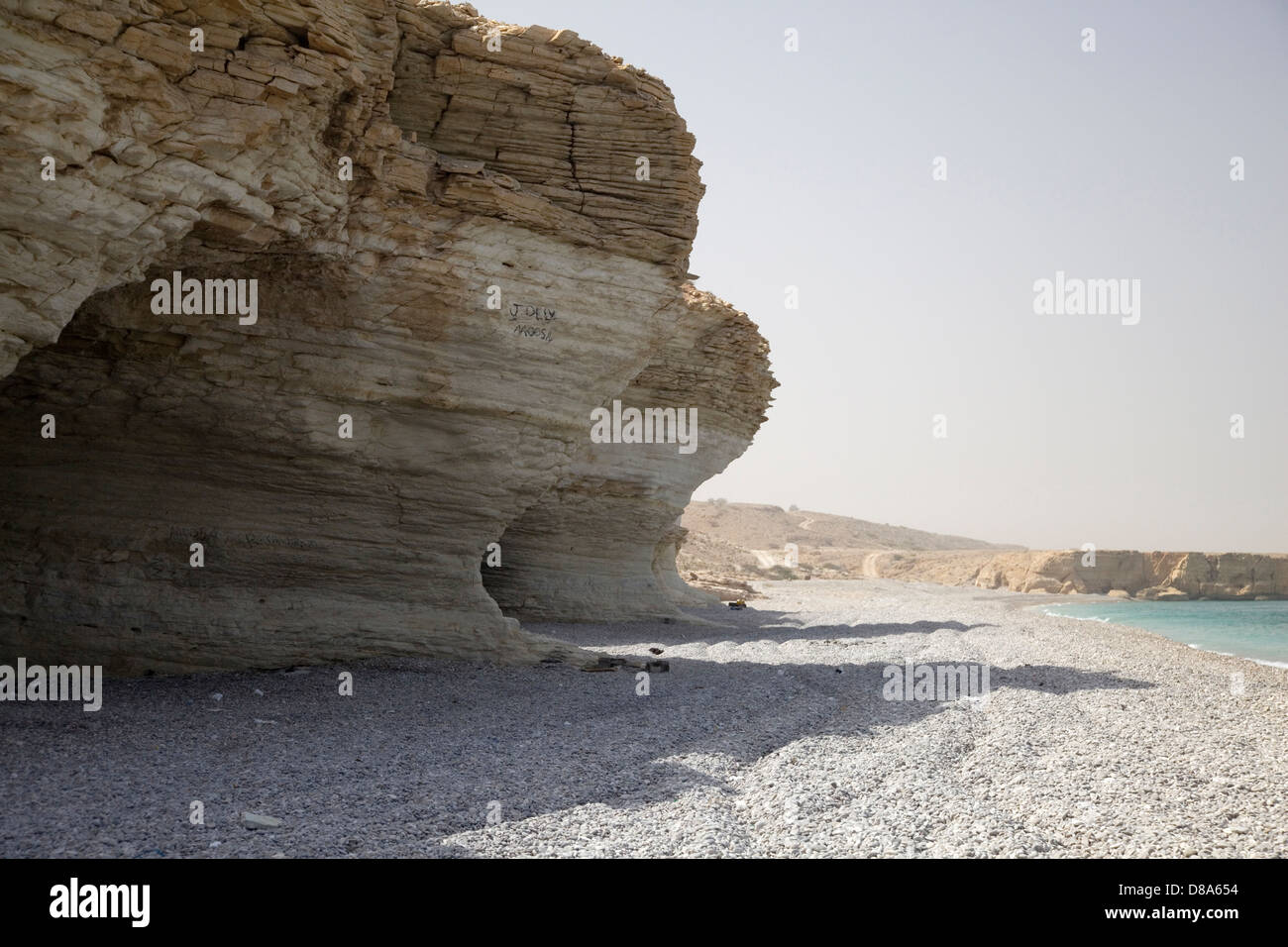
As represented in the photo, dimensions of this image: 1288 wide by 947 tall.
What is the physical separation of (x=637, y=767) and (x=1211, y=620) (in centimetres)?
4448

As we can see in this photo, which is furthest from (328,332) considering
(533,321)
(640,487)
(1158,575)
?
(1158,575)

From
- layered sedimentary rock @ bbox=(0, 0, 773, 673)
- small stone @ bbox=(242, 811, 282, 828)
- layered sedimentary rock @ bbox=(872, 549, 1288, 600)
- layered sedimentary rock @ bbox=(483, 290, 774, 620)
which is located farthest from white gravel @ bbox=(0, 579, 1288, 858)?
layered sedimentary rock @ bbox=(872, 549, 1288, 600)

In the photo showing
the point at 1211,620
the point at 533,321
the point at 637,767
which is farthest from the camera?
the point at 1211,620

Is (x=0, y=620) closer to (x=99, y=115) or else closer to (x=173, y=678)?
(x=173, y=678)

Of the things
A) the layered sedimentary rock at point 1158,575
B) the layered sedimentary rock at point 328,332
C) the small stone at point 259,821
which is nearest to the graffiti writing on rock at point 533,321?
the layered sedimentary rock at point 328,332

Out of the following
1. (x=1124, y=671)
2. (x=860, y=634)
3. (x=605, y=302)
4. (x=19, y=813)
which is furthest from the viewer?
(x=860, y=634)

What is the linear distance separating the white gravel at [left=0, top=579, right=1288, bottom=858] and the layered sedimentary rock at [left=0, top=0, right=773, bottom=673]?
4.59 ft

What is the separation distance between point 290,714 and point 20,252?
5521 mm

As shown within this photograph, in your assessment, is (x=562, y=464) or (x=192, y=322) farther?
(x=562, y=464)

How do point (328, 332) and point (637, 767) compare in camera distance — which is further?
point (328, 332)

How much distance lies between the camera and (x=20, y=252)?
7.47 m

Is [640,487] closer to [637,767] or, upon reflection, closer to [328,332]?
[328,332]

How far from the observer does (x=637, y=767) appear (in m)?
8.34
